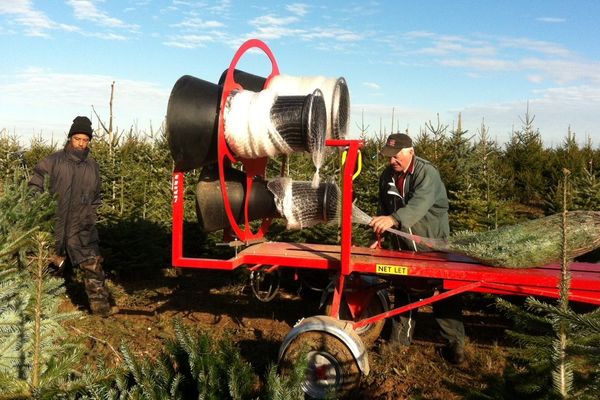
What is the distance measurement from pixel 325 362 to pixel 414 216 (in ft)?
4.33

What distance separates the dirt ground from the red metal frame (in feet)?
1.89

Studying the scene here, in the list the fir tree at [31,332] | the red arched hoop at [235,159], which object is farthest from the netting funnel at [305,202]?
the fir tree at [31,332]

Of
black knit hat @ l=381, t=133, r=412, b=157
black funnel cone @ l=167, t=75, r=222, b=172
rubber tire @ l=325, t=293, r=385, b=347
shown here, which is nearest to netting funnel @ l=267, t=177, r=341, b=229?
black knit hat @ l=381, t=133, r=412, b=157

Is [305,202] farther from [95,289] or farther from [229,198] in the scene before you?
[95,289]

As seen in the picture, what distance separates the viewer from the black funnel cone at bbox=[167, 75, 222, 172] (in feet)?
12.8

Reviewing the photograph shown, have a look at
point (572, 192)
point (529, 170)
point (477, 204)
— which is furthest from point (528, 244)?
point (529, 170)

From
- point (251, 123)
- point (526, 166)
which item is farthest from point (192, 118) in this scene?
point (526, 166)

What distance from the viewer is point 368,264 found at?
Answer: 13.0ft

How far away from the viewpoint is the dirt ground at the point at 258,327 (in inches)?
169

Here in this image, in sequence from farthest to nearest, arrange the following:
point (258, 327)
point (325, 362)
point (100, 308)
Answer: point (100, 308), point (258, 327), point (325, 362)

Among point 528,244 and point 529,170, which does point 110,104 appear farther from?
point 528,244

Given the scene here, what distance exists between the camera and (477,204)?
7.84 meters

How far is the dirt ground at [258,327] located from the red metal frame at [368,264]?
0.57 meters

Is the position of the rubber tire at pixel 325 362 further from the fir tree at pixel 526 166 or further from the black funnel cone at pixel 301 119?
the fir tree at pixel 526 166
